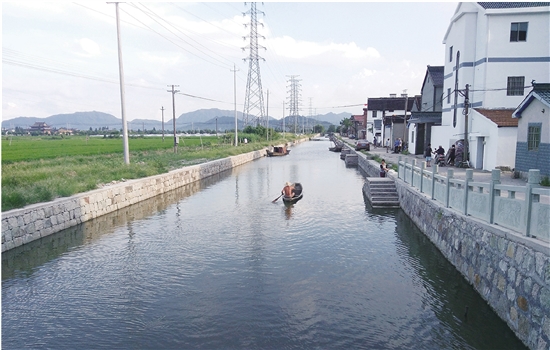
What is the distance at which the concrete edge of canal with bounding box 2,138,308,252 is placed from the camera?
12137 mm

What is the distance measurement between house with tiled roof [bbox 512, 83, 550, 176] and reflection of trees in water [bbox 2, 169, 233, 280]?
1589cm

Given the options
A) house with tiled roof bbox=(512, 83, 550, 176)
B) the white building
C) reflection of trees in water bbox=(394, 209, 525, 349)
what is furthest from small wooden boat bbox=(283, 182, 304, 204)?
the white building

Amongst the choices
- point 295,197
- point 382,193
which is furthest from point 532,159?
point 295,197

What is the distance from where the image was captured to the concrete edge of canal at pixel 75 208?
39.8 feet

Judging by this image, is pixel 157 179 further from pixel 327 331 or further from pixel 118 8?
pixel 327 331

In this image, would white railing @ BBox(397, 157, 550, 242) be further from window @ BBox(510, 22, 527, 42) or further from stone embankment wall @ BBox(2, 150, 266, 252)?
window @ BBox(510, 22, 527, 42)

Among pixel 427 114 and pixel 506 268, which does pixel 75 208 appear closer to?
pixel 506 268

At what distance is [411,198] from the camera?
1647 centimetres

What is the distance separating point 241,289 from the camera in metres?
9.59

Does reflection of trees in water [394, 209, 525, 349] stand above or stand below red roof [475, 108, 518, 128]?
below

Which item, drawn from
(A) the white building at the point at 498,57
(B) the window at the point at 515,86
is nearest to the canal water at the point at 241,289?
(A) the white building at the point at 498,57

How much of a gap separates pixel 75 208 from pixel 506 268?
1399cm

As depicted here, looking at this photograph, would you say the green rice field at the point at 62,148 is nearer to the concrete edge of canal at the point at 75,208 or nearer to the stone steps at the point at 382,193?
the concrete edge of canal at the point at 75,208

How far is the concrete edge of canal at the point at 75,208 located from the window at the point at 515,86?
20.9 m
